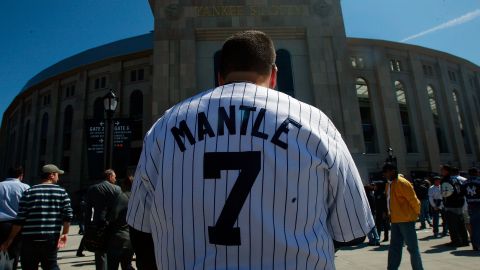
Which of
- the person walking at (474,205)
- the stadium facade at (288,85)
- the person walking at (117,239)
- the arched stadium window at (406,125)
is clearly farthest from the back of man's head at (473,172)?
the arched stadium window at (406,125)

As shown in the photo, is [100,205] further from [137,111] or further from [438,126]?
[438,126]

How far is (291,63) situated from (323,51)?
6.83ft

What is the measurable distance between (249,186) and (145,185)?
0.54 metres

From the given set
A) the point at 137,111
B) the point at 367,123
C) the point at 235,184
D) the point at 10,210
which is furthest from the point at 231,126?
the point at 137,111

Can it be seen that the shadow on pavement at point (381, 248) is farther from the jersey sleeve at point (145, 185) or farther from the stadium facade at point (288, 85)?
the jersey sleeve at point (145, 185)

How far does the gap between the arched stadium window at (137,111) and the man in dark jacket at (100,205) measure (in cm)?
3329

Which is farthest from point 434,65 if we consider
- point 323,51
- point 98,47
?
point 98,47

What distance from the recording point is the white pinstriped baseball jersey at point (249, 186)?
4.25ft

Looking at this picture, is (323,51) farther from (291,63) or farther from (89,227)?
(89,227)

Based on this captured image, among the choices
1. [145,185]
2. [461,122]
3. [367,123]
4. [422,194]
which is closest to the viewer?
[145,185]

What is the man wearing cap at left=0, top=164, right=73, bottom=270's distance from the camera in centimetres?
499

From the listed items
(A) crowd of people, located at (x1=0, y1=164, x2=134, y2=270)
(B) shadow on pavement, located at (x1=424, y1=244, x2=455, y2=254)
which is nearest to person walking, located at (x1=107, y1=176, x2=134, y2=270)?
(A) crowd of people, located at (x1=0, y1=164, x2=134, y2=270)

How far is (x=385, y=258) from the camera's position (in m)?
7.52

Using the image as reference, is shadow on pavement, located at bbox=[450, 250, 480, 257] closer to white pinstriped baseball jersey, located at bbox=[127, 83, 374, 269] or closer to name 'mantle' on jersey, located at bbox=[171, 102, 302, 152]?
white pinstriped baseball jersey, located at bbox=[127, 83, 374, 269]
